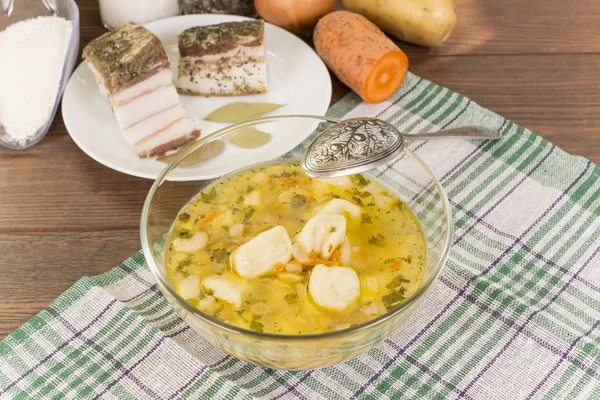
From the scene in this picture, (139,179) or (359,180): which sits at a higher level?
(359,180)

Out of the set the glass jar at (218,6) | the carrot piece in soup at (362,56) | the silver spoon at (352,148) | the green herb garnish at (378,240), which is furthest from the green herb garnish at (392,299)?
the glass jar at (218,6)

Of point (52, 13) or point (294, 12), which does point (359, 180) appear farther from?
point (52, 13)

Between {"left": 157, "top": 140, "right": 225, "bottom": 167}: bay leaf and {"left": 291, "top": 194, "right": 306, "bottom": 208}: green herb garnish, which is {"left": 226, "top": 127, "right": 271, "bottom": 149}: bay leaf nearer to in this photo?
{"left": 157, "top": 140, "right": 225, "bottom": 167}: bay leaf

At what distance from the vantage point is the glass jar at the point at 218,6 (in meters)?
2.06

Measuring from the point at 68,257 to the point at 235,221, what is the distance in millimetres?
395

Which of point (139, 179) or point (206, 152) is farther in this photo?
point (139, 179)

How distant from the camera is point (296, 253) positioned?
45.7 inches

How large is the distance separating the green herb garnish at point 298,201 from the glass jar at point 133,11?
99cm

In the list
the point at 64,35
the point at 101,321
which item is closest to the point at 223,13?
the point at 64,35

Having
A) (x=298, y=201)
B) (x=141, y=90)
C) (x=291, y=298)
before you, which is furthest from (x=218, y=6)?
(x=291, y=298)

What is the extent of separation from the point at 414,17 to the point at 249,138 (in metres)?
0.69

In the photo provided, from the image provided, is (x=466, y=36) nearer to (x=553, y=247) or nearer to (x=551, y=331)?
(x=553, y=247)

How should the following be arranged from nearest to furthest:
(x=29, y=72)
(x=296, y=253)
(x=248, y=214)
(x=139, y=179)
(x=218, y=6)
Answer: (x=296, y=253), (x=248, y=214), (x=139, y=179), (x=29, y=72), (x=218, y=6)

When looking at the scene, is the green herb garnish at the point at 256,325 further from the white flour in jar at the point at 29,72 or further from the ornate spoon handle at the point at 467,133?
the white flour in jar at the point at 29,72
